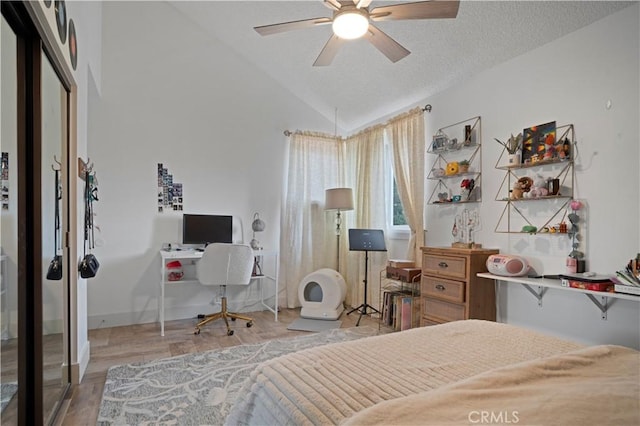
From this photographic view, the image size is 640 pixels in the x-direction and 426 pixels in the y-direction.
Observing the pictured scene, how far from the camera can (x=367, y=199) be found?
14.5 feet

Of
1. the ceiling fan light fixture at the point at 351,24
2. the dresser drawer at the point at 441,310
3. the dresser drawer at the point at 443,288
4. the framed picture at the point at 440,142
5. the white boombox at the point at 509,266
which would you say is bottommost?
the dresser drawer at the point at 441,310

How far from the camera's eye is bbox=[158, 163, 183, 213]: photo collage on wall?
393 centimetres

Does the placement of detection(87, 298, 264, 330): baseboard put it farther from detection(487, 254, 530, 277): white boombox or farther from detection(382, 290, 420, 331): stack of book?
detection(487, 254, 530, 277): white boombox

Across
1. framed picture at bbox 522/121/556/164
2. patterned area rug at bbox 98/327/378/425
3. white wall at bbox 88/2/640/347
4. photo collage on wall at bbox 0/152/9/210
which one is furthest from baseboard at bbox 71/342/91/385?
framed picture at bbox 522/121/556/164

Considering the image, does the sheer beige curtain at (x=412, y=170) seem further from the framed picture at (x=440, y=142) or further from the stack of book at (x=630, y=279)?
the stack of book at (x=630, y=279)

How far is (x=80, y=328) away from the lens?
2.48 meters

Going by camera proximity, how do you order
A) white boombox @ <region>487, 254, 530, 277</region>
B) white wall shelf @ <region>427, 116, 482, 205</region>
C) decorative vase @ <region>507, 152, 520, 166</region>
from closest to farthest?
white boombox @ <region>487, 254, 530, 277</region> → decorative vase @ <region>507, 152, 520, 166</region> → white wall shelf @ <region>427, 116, 482, 205</region>

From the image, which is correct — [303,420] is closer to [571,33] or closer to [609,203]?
[609,203]

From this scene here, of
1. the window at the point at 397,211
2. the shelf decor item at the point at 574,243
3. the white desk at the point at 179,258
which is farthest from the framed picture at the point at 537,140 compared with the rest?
the white desk at the point at 179,258

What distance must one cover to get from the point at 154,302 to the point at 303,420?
350cm

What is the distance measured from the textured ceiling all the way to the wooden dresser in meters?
1.60

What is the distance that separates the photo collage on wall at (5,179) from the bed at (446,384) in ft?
3.84

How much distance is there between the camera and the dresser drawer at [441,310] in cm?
282
